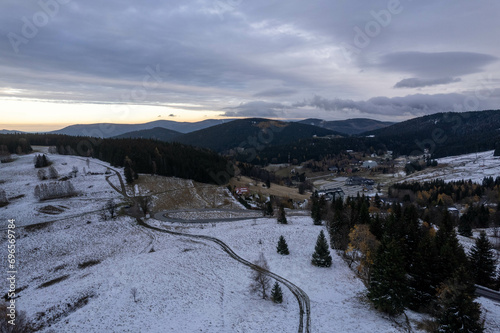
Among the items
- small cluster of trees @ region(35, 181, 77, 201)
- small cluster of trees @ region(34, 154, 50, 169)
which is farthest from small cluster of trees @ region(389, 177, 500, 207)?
small cluster of trees @ region(34, 154, 50, 169)

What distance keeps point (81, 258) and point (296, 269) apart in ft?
117

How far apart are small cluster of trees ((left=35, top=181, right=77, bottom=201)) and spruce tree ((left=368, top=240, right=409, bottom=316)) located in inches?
3305

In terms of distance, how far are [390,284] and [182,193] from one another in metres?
74.4

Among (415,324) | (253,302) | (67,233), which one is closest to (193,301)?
(253,302)

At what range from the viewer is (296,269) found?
3650cm

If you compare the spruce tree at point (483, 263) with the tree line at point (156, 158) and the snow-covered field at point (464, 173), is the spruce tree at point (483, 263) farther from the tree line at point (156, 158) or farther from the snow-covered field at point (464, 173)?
the snow-covered field at point (464, 173)

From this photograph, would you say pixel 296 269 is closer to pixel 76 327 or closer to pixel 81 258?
pixel 76 327

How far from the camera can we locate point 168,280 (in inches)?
1288

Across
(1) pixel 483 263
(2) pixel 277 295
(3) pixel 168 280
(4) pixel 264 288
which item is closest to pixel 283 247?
(4) pixel 264 288

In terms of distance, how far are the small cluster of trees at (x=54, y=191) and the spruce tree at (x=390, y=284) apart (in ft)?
275

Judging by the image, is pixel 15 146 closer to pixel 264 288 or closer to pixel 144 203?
pixel 144 203

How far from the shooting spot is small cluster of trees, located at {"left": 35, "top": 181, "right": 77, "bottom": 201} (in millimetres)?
70938

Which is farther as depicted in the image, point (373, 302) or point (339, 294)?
point (339, 294)

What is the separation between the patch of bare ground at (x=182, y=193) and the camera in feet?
260
